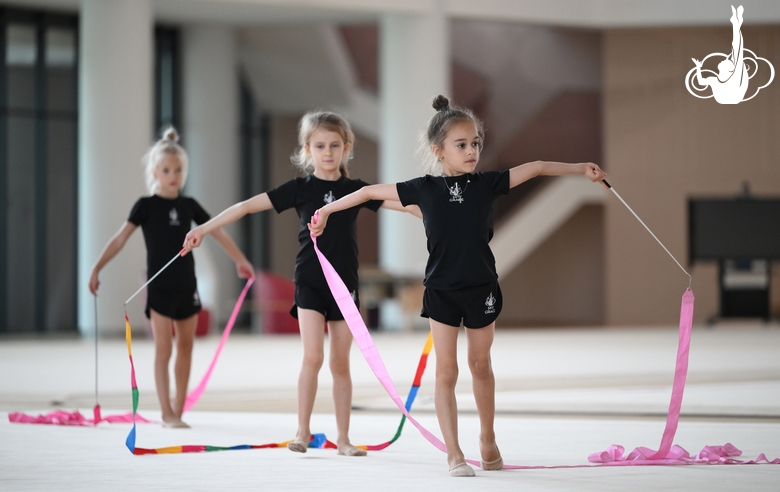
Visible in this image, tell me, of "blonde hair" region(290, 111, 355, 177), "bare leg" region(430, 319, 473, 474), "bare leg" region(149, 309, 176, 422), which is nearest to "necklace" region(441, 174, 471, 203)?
"bare leg" region(430, 319, 473, 474)

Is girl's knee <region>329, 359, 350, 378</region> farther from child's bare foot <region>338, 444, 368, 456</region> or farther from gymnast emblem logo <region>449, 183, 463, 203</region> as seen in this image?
gymnast emblem logo <region>449, 183, 463, 203</region>

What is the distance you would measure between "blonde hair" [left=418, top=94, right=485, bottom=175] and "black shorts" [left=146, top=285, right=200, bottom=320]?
6.08 ft

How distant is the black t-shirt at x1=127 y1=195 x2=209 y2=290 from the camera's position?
16.9 feet

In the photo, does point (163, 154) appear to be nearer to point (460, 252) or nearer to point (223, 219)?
point (223, 219)

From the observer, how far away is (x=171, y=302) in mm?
5078

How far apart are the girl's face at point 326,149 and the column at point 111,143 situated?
1067 cm

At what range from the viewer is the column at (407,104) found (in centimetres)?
1593

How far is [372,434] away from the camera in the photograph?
14.9 feet

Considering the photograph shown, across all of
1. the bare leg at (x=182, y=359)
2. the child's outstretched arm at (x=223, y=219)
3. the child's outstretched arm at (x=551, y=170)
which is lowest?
the bare leg at (x=182, y=359)

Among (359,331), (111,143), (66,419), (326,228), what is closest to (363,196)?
(359,331)

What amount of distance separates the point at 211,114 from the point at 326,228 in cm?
1465

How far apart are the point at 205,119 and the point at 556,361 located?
443 inches

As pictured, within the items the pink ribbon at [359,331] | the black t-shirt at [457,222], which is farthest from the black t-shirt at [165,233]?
the black t-shirt at [457,222]

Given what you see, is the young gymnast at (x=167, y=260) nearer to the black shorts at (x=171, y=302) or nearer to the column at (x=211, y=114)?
the black shorts at (x=171, y=302)
